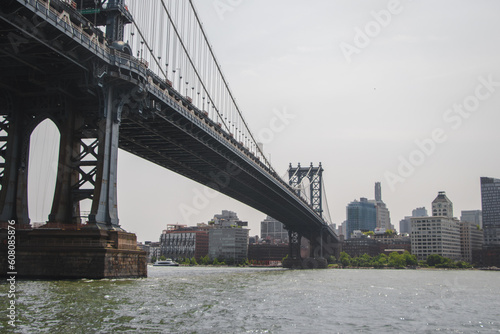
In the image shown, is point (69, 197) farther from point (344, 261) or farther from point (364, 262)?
point (364, 262)

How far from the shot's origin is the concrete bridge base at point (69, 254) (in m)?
33.5

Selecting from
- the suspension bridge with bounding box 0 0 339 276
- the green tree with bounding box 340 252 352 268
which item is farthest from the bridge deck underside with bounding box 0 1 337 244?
the green tree with bounding box 340 252 352 268

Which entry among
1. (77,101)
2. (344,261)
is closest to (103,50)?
(77,101)

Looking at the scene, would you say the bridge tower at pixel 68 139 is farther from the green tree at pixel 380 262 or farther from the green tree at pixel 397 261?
the green tree at pixel 380 262

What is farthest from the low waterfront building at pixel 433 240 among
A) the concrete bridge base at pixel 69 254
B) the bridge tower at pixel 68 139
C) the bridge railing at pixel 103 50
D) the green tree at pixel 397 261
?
the concrete bridge base at pixel 69 254

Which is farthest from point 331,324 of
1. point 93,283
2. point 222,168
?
point 222,168

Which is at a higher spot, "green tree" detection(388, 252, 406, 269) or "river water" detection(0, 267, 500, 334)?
"river water" detection(0, 267, 500, 334)

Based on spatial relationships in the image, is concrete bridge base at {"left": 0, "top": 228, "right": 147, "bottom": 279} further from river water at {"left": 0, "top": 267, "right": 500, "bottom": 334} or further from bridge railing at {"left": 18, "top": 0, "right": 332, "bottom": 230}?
bridge railing at {"left": 18, "top": 0, "right": 332, "bottom": 230}

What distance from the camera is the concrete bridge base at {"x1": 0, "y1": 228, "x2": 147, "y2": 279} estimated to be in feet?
110

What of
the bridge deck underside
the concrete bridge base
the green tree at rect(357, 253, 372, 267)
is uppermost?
the bridge deck underside

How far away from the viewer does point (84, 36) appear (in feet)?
112

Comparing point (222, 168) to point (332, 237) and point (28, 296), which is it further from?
point (332, 237)

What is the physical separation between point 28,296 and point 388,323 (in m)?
15.3

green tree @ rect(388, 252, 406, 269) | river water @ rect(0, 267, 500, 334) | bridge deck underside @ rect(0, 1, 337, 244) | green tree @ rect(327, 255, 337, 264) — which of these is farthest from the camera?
green tree @ rect(388, 252, 406, 269)
